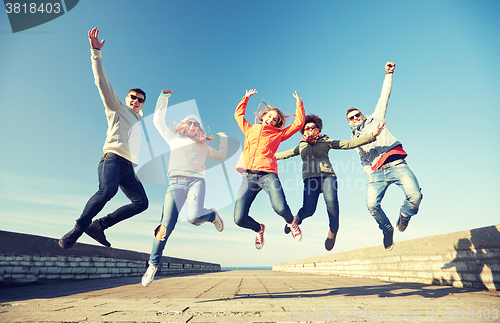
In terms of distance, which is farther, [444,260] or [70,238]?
[444,260]

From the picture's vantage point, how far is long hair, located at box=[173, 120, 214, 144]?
367 cm

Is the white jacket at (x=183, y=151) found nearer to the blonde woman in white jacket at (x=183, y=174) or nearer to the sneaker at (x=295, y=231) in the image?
the blonde woman in white jacket at (x=183, y=174)

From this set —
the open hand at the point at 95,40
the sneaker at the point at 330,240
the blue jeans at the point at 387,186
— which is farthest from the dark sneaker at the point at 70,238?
the blue jeans at the point at 387,186

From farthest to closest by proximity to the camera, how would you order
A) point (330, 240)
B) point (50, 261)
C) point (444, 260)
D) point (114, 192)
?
point (50, 261) < point (444, 260) < point (330, 240) < point (114, 192)

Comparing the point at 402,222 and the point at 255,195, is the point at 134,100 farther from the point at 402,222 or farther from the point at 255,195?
the point at 402,222

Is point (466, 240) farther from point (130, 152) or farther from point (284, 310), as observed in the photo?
point (130, 152)

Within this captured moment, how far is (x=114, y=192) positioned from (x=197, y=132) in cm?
134

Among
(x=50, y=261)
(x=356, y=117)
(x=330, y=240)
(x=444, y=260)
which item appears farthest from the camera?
(x=50, y=261)

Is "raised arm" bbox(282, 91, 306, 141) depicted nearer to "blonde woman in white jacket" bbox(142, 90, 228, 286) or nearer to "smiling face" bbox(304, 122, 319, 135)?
"smiling face" bbox(304, 122, 319, 135)

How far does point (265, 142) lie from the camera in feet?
11.4

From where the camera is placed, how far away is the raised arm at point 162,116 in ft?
11.4

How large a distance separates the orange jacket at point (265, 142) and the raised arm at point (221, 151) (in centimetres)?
32

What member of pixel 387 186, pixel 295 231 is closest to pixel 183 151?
pixel 295 231

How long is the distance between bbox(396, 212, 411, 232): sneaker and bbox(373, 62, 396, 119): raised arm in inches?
56.8
